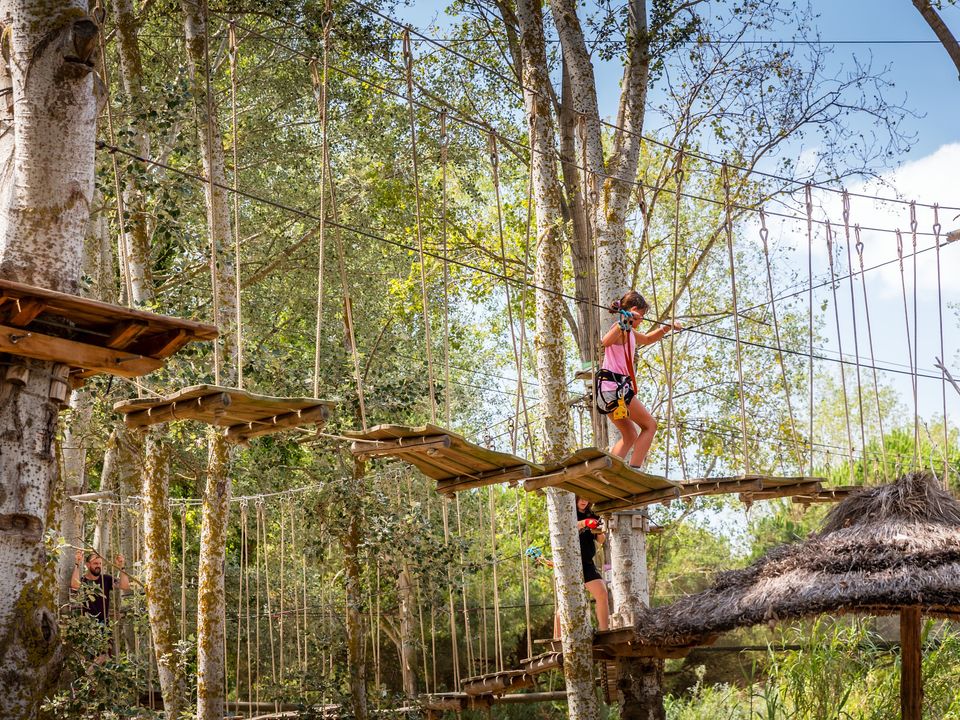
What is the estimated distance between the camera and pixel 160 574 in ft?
21.4

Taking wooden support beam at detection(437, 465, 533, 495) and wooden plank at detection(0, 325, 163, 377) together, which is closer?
wooden plank at detection(0, 325, 163, 377)

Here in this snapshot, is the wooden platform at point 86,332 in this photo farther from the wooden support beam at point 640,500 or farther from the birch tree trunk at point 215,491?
the wooden support beam at point 640,500

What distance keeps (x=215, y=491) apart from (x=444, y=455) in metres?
2.58

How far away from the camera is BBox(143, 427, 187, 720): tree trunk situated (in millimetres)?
6348

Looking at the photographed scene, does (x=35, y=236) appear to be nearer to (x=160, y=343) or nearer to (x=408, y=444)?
(x=160, y=343)

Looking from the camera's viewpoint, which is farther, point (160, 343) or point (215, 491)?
point (215, 491)

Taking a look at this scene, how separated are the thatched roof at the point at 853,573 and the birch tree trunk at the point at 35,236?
3917mm

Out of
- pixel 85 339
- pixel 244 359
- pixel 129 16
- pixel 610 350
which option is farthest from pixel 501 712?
pixel 85 339

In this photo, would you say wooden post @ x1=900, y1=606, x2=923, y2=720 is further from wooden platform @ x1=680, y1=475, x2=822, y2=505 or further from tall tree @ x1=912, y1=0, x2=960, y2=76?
tall tree @ x1=912, y1=0, x2=960, y2=76

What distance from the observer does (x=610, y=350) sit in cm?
573

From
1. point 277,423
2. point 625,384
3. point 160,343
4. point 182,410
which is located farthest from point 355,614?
point 160,343

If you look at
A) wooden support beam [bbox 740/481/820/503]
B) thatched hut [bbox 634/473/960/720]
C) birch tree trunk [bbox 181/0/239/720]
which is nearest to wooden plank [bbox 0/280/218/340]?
birch tree trunk [bbox 181/0/239/720]

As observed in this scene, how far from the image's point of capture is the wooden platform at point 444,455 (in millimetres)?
4125

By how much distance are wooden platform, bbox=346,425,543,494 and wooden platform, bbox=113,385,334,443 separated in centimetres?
25
